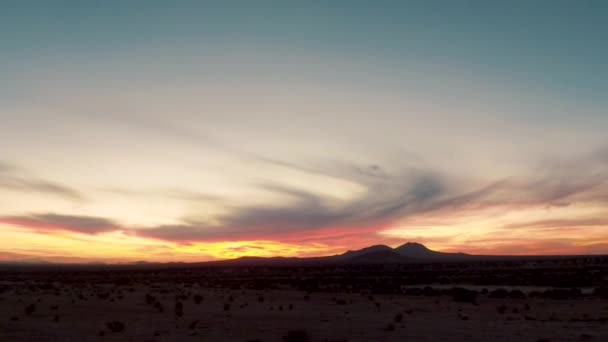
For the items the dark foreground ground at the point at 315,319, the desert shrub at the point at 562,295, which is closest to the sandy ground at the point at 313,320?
the dark foreground ground at the point at 315,319

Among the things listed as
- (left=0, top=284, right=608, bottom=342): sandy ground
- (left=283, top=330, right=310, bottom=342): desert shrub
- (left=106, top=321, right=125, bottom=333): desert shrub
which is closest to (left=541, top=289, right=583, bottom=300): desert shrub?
(left=0, top=284, right=608, bottom=342): sandy ground

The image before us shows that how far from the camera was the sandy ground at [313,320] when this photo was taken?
2269 cm

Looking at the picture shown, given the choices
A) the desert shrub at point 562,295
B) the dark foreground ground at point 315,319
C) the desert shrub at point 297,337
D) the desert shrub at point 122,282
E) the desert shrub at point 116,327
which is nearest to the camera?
the desert shrub at point 297,337

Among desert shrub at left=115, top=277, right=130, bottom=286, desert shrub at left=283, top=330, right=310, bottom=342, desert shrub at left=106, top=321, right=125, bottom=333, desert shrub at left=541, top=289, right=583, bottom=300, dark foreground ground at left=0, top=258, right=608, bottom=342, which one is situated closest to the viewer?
desert shrub at left=283, top=330, right=310, bottom=342

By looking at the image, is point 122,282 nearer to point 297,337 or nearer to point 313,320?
point 313,320

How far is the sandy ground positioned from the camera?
22688 millimetres

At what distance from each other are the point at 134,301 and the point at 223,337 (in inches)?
805

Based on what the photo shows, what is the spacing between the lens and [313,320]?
28.6 metres

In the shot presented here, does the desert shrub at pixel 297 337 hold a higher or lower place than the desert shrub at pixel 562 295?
lower

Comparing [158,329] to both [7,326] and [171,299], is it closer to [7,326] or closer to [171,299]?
[7,326]

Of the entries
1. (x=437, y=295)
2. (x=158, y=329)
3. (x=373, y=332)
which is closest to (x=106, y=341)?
(x=158, y=329)

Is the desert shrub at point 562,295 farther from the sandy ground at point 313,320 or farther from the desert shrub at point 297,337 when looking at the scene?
the desert shrub at point 297,337

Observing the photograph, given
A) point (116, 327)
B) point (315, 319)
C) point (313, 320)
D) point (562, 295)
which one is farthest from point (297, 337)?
point (562, 295)

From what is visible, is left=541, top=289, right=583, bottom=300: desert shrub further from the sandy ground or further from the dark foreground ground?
the sandy ground
